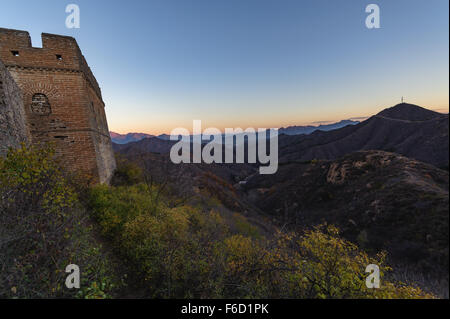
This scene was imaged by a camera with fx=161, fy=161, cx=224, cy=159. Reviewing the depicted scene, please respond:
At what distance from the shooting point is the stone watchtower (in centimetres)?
778

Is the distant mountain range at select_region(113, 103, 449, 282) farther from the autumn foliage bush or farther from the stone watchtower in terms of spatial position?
the stone watchtower

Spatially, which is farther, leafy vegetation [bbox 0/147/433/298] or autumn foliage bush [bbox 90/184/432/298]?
autumn foliage bush [bbox 90/184/432/298]

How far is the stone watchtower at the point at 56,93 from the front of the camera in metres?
7.78

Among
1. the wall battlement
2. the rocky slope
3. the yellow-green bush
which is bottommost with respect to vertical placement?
the rocky slope

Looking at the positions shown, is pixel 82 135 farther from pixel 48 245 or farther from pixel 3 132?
pixel 48 245

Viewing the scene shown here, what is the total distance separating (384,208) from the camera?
2314cm

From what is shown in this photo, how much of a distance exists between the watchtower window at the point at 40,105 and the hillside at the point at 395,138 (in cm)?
7817

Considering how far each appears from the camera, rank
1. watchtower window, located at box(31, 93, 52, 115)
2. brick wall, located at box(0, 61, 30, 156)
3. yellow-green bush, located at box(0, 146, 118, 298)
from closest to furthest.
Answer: yellow-green bush, located at box(0, 146, 118, 298)
brick wall, located at box(0, 61, 30, 156)
watchtower window, located at box(31, 93, 52, 115)

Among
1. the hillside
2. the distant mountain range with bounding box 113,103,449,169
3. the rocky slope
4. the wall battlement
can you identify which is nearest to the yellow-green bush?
the rocky slope

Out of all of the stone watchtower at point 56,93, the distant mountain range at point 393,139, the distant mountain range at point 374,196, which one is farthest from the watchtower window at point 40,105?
the distant mountain range at point 393,139

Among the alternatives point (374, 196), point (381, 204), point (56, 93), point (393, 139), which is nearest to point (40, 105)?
point (56, 93)

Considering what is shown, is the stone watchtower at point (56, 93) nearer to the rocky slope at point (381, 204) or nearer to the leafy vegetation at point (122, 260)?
the leafy vegetation at point (122, 260)
